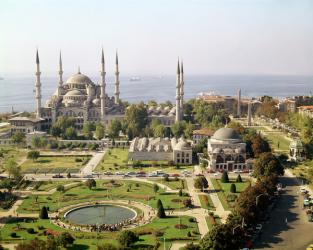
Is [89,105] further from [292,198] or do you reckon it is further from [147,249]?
[147,249]

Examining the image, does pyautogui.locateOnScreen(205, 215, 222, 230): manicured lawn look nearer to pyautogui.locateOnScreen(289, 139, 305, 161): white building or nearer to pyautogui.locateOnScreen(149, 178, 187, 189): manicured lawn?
pyautogui.locateOnScreen(149, 178, 187, 189): manicured lawn

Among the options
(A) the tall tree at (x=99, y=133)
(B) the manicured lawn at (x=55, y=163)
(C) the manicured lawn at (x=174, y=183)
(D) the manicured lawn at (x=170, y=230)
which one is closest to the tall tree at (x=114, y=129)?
(A) the tall tree at (x=99, y=133)

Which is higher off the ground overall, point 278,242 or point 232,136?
point 232,136

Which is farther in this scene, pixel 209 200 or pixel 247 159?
pixel 247 159

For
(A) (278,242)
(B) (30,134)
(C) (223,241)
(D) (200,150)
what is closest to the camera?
(C) (223,241)

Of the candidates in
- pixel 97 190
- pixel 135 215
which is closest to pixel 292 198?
pixel 135 215

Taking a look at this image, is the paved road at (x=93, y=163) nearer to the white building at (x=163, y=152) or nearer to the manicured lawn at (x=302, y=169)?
the white building at (x=163, y=152)
